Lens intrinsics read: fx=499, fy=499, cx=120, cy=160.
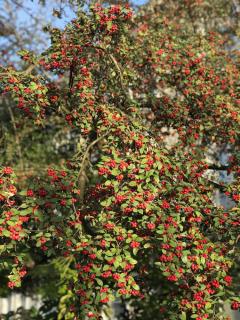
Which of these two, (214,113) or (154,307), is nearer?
(214,113)

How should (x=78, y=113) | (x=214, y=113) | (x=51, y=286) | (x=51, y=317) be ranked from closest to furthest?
(x=78, y=113), (x=214, y=113), (x=51, y=317), (x=51, y=286)

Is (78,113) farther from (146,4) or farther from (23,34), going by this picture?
(23,34)

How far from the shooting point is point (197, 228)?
4.88 metres

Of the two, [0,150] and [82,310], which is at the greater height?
[0,150]

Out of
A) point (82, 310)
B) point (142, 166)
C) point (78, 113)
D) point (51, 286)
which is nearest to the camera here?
point (142, 166)

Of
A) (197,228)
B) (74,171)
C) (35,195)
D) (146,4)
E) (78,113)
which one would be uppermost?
(146,4)

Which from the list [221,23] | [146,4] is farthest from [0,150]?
[221,23]

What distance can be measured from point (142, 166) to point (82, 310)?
5.39 feet

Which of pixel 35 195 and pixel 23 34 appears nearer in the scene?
Result: pixel 35 195

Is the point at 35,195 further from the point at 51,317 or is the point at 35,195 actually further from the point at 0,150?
the point at 51,317

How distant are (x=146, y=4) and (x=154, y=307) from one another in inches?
252

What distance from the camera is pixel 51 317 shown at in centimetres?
905

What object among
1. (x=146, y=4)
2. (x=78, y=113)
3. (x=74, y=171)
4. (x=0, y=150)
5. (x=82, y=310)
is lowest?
(x=82, y=310)

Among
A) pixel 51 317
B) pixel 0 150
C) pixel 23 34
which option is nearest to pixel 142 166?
pixel 0 150
